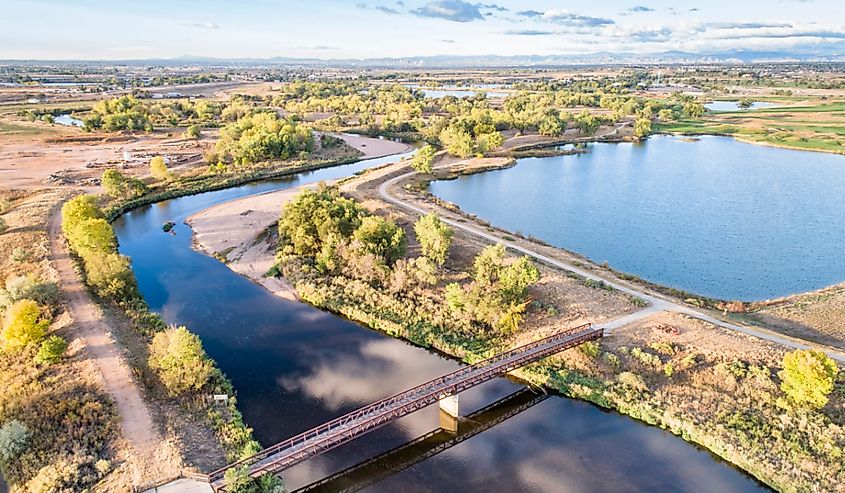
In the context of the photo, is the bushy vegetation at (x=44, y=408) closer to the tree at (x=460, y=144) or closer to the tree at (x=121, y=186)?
the tree at (x=121, y=186)

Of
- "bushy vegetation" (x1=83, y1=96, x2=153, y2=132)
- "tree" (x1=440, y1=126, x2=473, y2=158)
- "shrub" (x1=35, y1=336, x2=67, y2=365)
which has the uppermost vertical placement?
"bushy vegetation" (x1=83, y1=96, x2=153, y2=132)

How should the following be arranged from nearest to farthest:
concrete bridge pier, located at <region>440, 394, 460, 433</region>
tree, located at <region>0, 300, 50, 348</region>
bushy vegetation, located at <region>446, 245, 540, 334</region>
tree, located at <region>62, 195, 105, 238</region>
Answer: concrete bridge pier, located at <region>440, 394, 460, 433</region>
tree, located at <region>0, 300, 50, 348</region>
bushy vegetation, located at <region>446, 245, 540, 334</region>
tree, located at <region>62, 195, 105, 238</region>

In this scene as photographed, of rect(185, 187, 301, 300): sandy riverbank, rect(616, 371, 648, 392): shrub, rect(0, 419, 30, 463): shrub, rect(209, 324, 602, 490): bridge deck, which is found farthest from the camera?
rect(185, 187, 301, 300): sandy riverbank

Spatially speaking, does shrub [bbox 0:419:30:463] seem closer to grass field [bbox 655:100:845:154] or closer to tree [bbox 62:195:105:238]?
tree [bbox 62:195:105:238]

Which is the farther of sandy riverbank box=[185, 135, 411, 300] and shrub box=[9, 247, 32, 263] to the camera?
sandy riverbank box=[185, 135, 411, 300]

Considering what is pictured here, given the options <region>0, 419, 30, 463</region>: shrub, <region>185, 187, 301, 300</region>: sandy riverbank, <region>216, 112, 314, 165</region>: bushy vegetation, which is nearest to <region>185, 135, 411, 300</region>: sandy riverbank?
<region>185, 187, 301, 300</region>: sandy riverbank

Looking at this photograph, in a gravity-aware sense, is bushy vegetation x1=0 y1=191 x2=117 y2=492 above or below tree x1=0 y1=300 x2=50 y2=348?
below

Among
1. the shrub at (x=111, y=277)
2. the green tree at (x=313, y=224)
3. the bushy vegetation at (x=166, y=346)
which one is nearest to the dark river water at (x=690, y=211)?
the green tree at (x=313, y=224)

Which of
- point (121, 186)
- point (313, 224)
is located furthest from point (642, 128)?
point (121, 186)
